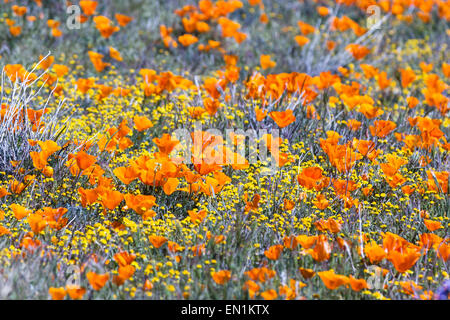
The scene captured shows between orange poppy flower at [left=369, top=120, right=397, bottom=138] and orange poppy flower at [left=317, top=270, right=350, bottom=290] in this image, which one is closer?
orange poppy flower at [left=317, top=270, right=350, bottom=290]

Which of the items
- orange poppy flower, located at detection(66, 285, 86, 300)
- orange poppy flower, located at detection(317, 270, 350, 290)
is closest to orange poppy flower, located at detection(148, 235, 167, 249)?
orange poppy flower, located at detection(66, 285, 86, 300)

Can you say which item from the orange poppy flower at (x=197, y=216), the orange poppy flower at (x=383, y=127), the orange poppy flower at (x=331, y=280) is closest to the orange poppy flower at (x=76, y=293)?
the orange poppy flower at (x=197, y=216)

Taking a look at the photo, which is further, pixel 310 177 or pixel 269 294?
pixel 310 177

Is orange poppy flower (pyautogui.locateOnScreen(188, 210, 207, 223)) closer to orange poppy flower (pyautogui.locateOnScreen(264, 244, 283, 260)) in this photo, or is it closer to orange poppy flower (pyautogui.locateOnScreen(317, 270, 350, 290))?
orange poppy flower (pyautogui.locateOnScreen(264, 244, 283, 260))

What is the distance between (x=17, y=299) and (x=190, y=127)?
1726 mm

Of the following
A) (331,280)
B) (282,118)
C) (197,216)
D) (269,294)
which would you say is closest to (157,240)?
(197,216)

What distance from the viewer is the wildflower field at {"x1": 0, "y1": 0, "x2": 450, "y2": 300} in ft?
7.31

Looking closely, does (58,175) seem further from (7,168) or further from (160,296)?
(160,296)

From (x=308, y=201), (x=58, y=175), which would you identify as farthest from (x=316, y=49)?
(x=58, y=175)

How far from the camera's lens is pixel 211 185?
8.76 feet
